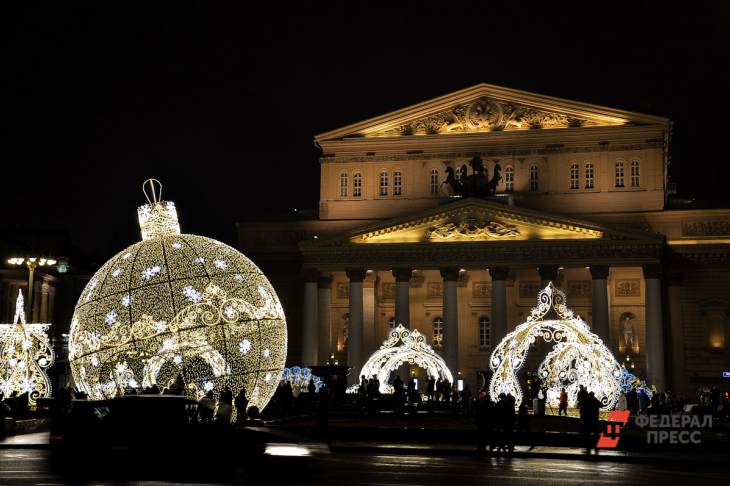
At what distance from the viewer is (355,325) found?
174ft

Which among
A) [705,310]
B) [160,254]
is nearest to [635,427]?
[160,254]

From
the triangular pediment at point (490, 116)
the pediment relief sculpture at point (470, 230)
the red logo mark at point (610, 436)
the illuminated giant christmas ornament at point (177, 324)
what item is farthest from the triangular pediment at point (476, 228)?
the illuminated giant christmas ornament at point (177, 324)

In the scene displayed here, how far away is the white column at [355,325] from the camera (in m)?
52.4

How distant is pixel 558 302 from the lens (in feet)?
112

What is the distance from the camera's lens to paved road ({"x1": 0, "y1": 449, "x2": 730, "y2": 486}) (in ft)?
57.7

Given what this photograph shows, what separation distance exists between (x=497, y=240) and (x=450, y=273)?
116 inches

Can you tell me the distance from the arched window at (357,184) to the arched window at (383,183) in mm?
1257

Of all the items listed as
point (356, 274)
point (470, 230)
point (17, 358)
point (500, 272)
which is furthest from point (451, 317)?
point (17, 358)

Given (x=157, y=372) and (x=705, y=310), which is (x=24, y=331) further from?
(x=705, y=310)

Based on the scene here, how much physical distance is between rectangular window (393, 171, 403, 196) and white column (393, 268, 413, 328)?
7562 mm

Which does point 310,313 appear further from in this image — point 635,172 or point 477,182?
point 635,172

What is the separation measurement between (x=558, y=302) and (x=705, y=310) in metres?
24.3
